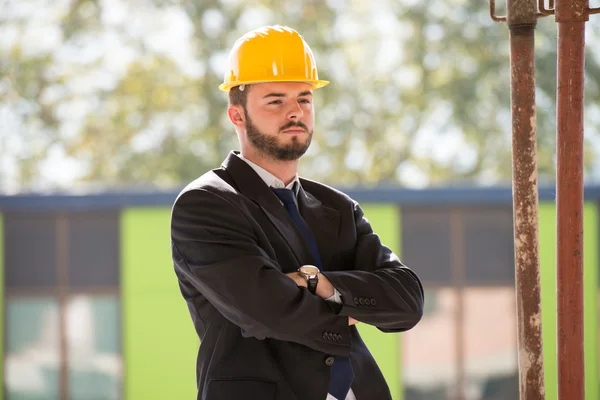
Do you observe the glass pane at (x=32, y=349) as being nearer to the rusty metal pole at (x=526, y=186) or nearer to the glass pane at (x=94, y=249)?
the glass pane at (x=94, y=249)

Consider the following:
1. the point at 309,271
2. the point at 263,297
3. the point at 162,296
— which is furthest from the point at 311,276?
the point at 162,296

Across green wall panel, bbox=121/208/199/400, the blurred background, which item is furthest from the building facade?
the blurred background

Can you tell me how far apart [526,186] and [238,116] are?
80 centimetres

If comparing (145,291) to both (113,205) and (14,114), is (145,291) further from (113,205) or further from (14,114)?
(14,114)

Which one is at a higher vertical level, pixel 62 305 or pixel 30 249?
pixel 30 249

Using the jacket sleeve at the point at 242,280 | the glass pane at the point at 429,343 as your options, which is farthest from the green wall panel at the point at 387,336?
the jacket sleeve at the point at 242,280

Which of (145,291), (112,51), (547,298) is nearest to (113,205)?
(145,291)

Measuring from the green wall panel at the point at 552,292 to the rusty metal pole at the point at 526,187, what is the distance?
8.77 m

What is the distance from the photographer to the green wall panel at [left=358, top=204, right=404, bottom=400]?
11141 mm

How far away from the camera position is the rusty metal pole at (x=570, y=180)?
2.38 metres

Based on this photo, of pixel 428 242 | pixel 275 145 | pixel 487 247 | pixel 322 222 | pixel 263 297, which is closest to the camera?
pixel 263 297

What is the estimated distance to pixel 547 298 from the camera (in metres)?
11.1

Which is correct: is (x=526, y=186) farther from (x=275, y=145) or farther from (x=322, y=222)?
(x=275, y=145)

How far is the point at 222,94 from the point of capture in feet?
68.8
